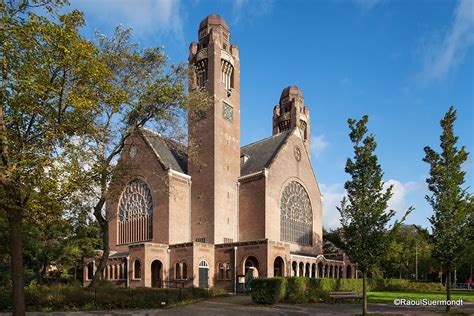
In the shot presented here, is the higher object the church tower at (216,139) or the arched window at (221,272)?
the church tower at (216,139)

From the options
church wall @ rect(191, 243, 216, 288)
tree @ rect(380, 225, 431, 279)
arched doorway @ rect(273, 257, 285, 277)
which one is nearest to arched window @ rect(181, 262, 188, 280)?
church wall @ rect(191, 243, 216, 288)

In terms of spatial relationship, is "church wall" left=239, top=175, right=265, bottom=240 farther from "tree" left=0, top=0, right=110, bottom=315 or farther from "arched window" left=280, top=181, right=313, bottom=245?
"tree" left=0, top=0, right=110, bottom=315

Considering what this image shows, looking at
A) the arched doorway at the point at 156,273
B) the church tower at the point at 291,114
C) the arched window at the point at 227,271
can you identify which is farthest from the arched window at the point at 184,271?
the church tower at the point at 291,114

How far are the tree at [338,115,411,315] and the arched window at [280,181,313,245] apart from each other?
24249 mm

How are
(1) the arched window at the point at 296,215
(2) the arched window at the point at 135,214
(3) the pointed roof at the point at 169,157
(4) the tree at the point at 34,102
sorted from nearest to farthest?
(4) the tree at the point at 34,102 < (3) the pointed roof at the point at 169,157 < (2) the arched window at the point at 135,214 < (1) the arched window at the point at 296,215

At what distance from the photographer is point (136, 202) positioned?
4131cm

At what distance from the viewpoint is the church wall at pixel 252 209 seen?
38.1m

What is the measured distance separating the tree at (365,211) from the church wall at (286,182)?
20937 millimetres

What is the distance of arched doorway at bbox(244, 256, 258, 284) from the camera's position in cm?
3403

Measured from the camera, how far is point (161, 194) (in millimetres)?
37844

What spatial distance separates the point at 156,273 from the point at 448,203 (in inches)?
1040

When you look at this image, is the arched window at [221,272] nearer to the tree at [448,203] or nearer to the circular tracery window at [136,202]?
the circular tracery window at [136,202]

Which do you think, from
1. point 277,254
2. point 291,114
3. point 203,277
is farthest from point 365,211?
point 291,114

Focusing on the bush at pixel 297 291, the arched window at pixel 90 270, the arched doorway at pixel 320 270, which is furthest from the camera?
the arched window at pixel 90 270
